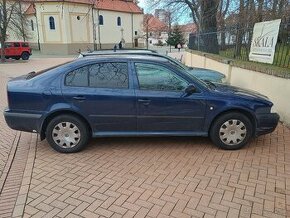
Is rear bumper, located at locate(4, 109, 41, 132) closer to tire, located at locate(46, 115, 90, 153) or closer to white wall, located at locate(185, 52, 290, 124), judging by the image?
tire, located at locate(46, 115, 90, 153)

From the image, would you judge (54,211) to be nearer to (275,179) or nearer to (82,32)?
(275,179)

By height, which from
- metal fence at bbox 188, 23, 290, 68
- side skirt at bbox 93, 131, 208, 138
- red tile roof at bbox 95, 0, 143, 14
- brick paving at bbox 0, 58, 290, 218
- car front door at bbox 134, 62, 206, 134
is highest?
red tile roof at bbox 95, 0, 143, 14

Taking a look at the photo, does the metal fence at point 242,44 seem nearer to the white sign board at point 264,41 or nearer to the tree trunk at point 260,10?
the white sign board at point 264,41

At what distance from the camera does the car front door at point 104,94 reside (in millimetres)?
4754

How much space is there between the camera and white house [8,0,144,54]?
4384 cm

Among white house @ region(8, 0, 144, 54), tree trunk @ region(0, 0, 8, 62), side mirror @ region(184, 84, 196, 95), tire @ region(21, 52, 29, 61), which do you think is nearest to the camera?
side mirror @ region(184, 84, 196, 95)

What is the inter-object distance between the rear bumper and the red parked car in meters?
27.2

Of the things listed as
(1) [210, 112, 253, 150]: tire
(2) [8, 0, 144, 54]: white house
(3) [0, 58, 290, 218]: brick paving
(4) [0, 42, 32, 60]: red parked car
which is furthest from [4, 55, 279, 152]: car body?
(2) [8, 0, 144, 54]: white house

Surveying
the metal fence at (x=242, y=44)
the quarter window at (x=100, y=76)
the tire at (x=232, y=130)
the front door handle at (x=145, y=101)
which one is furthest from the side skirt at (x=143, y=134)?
the metal fence at (x=242, y=44)

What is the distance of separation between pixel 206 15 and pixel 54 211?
48.3 ft

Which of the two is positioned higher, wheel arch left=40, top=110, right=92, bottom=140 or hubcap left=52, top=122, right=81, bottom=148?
wheel arch left=40, top=110, right=92, bottom=140

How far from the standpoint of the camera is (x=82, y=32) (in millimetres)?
47125

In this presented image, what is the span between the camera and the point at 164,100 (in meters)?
4.75

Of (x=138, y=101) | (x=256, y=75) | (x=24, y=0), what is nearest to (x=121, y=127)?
(x=138, y=101)
